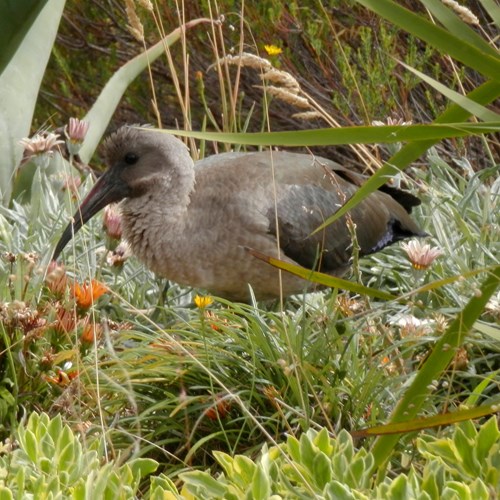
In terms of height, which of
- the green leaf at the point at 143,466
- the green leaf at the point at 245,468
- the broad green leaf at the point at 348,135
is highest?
the broad green leaf at the point at 348,135

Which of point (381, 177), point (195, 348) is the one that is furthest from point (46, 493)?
point (195, 348)

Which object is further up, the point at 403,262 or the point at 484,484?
the point at 484,484

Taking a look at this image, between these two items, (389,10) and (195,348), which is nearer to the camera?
(389,10)

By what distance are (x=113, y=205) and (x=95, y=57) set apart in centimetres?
A: 375

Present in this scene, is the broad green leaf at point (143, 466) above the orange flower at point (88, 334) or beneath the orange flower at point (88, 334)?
above

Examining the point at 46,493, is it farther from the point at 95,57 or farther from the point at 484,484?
the point at 95,57

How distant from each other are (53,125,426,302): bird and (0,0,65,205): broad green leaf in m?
0.59

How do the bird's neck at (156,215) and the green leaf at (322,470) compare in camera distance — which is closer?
the green leaf at (322,470)

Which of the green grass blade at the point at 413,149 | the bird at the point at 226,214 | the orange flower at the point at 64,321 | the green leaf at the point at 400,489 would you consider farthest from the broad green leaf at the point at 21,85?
the green leaf at the point at 400,489

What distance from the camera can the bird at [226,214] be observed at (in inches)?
173

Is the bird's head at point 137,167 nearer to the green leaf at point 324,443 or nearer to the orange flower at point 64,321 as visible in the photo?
the orange flower at point 64,321

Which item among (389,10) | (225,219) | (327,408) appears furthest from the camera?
(225,219)

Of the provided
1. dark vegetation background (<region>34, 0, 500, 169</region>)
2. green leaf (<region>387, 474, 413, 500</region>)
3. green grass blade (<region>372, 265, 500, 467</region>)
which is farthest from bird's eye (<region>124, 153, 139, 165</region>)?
green leaf (<region>387, 474, 413, 500</region>)

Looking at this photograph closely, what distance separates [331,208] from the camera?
15.6 feet
